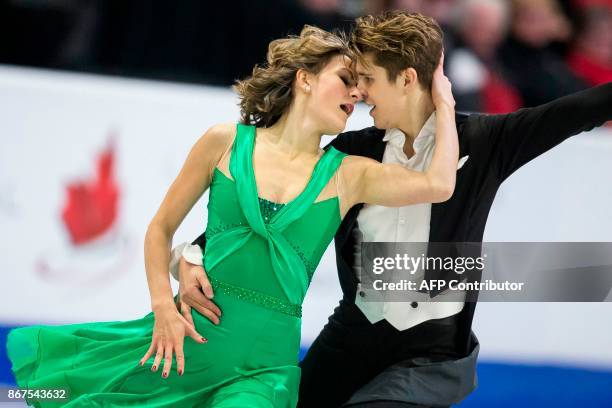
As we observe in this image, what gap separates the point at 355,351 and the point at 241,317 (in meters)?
0.53

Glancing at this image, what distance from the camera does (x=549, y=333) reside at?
5250 millimetres

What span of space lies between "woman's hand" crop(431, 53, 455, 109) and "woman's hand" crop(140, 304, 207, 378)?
108cm

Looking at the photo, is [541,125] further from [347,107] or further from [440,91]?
[347,107]

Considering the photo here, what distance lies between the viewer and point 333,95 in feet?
10.8

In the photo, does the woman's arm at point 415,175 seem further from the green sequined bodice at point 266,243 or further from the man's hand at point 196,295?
the man's hand at point 196,295

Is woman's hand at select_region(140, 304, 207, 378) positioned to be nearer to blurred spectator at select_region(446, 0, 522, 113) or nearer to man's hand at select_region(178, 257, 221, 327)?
man's hand at select_region(178, 257, 221, 327)

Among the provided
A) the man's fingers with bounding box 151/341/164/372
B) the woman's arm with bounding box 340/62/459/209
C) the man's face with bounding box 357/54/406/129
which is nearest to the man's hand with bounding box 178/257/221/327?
the man's fingers with bounding box 151/341/164/372

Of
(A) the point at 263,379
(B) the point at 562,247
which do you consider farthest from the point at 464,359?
(B) the point at 562,247

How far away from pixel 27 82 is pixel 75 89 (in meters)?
0.25

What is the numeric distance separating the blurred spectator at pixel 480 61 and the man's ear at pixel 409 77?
2744mm

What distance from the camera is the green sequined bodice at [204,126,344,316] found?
3.14 metres

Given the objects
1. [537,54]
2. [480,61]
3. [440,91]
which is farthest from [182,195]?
[537,54]

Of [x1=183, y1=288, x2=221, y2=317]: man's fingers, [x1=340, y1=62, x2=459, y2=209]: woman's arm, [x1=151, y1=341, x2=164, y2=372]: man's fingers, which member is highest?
[x1=340, y1=62, x2=459, y2=209]: woman's arm

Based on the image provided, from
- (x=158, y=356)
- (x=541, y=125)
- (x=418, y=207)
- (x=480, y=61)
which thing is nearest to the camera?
(x=158, y=356)
